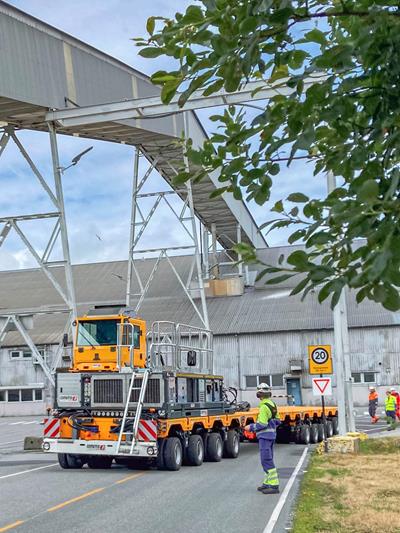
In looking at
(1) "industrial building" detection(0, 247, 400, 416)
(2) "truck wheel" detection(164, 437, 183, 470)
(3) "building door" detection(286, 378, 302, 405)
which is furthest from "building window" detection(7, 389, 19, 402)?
(2) "truck wheel" detection(164, 437, 183, 470)

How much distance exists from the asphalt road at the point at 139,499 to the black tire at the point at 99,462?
0.31 m

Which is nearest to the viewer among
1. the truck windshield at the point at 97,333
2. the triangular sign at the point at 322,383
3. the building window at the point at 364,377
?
the truck windshield at the point at 97,333

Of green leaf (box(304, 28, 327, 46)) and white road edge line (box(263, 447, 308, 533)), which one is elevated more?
green leaf (box(304, 28, 327, 46))

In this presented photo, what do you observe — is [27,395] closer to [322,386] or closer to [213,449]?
[213,449]

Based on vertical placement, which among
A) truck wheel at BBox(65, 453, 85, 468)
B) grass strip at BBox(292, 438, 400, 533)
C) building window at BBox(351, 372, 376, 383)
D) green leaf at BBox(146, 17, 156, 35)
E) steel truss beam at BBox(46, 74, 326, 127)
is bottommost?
grass strip at BBox(292, 438, 400, 533)

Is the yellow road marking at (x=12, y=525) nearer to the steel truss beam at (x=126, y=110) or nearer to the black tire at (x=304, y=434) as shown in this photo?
the black tire at (x=304, y=434)

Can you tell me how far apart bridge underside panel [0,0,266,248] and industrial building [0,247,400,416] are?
16.2m

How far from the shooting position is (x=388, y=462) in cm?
1664

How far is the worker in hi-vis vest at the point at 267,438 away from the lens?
12.5 metres

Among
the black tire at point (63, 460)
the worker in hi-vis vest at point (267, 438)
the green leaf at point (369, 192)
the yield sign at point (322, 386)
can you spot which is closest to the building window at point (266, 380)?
the yield sign at point (322, 386)

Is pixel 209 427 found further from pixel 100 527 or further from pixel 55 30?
pixel 55 30

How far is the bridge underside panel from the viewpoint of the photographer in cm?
2028

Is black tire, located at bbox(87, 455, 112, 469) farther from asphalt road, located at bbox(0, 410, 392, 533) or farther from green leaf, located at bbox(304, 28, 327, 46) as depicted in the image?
green leaf, located at bbox(304, 28, 327, 46)

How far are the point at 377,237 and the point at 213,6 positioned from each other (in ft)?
5.03
